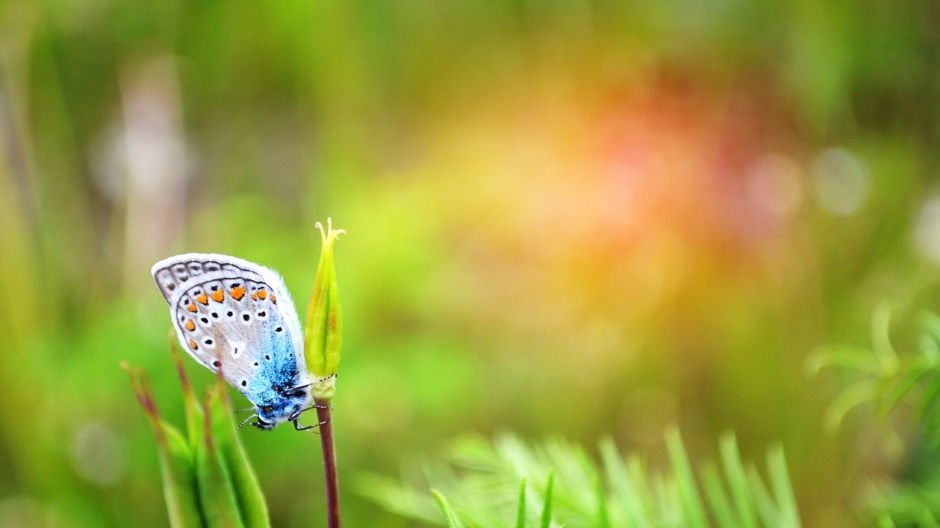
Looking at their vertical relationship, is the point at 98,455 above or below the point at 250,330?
below

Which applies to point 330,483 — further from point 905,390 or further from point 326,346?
point 905,390

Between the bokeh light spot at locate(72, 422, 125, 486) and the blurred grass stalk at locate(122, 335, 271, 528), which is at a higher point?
the blurred grass stalk at locate(122, 335, 271, 528)

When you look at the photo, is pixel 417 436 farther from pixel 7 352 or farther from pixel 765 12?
pixel 765 12

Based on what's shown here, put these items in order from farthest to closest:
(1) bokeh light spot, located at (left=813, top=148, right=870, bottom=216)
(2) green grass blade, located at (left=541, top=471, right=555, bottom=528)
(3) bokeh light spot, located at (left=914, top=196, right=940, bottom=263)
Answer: (1) bokeh light spot, located at (left=813, top=148, right=870, bottom=216)
(3) bokeh light spot, located at (left=914, top=196, right=940, bottom=263)
(2) green grass blade, located at (left=541, top=471, right=555, bottom=528)

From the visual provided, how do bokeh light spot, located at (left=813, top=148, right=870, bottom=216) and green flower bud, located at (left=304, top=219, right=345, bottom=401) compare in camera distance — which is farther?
bokeh light spot, located at (left=813, top=148, right=870, bottom=216)

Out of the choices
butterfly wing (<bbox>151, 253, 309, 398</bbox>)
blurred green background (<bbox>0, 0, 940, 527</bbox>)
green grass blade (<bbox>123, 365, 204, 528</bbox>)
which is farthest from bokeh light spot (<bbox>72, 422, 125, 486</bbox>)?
green grass blade (<bbox>123, 365, 204, 528</bbox>)

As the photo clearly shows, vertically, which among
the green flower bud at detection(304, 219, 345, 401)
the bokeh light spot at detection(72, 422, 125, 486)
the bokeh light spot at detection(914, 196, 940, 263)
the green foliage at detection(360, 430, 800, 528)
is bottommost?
the bokeh light spot at detection(72, 422, 125, 486)

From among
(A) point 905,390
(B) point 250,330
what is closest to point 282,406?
(B) point 250,330

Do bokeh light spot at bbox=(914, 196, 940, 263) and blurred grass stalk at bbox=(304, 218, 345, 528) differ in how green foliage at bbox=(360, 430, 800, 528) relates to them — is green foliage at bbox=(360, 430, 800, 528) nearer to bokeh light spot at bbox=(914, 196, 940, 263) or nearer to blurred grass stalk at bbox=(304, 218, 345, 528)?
blurred grass stalk at bbox=(304, 218, 345, 528)
